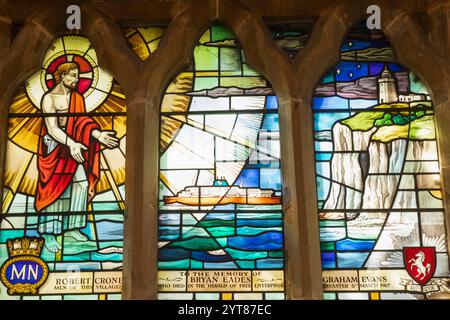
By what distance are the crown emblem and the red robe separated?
0.24 m

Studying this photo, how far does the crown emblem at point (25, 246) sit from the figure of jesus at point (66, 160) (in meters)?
0.07

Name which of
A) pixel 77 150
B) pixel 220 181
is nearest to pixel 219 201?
pixel 220 181

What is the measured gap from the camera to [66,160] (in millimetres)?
6984

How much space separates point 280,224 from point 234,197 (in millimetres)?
397

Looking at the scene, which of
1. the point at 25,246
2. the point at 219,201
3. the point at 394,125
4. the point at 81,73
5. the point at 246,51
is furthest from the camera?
the point at 81,73

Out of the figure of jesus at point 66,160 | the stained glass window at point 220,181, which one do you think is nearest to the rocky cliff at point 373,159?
the stained glass window at point 220,181

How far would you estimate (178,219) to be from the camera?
6.79m

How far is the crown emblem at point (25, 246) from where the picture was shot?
22.0 ft

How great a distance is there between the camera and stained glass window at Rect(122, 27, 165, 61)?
736 centimetres

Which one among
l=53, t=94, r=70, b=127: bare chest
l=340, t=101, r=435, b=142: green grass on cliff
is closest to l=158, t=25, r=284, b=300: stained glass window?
l=340, t=101, r=435, b=142: green grass on cliff

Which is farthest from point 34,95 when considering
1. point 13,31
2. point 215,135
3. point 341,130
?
point 341,130

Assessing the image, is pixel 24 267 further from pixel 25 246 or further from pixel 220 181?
pixel 220 181

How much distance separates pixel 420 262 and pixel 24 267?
2.85 m

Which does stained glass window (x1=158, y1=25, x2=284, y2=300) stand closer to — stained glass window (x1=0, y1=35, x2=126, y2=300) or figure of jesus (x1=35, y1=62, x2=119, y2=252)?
stained glass window (x1=0, y1=35, x2=126, y2=300)
